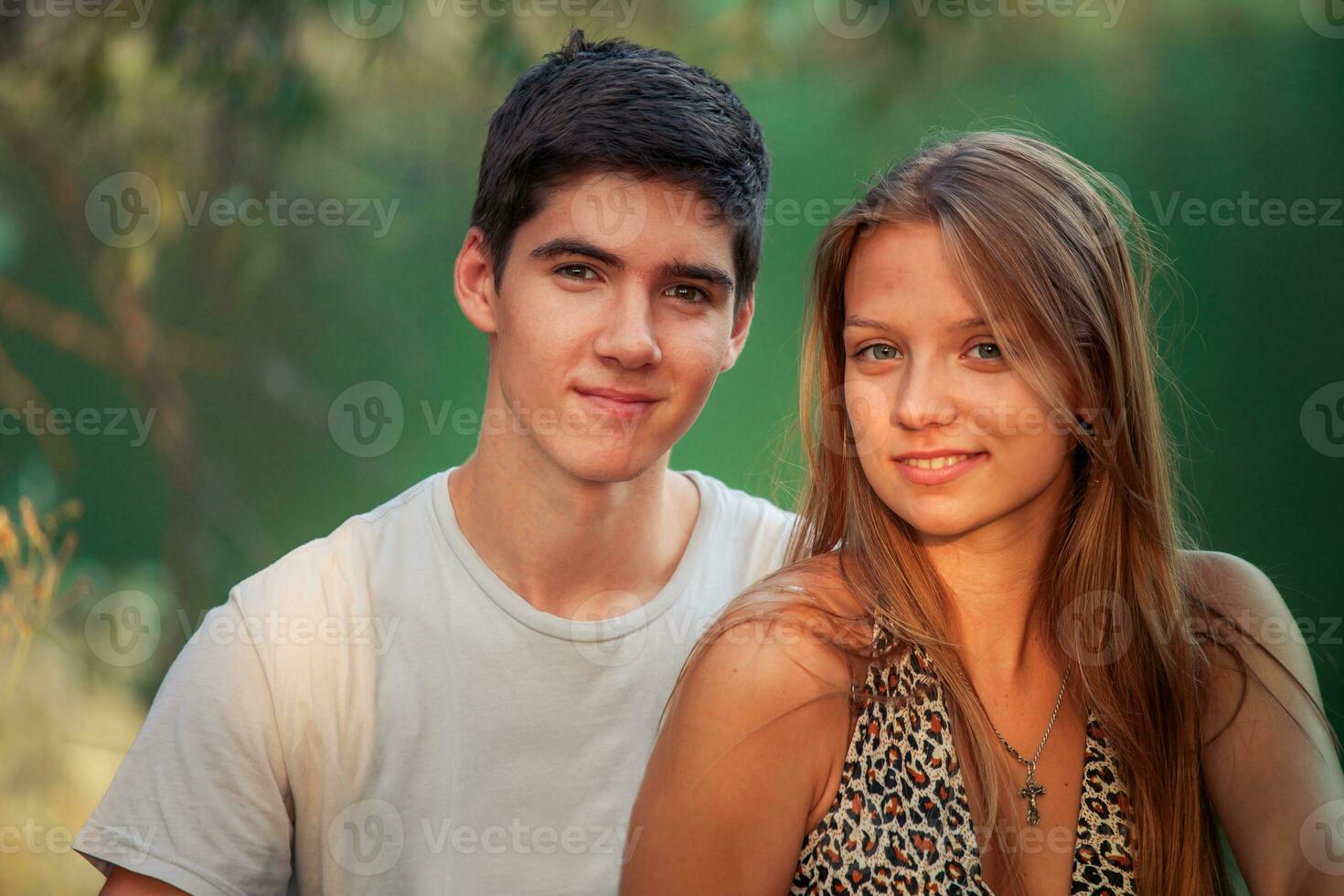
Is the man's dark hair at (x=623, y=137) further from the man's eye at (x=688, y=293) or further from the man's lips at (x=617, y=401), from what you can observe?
the man's lips at (x=617, y=401)

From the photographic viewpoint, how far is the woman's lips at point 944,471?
61.2 inches

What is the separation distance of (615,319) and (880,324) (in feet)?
1.63

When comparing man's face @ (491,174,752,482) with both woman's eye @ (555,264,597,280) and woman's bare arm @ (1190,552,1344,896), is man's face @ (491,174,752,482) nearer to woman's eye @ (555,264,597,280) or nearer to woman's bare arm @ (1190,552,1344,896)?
woman's eye @ (555,264,597,280)

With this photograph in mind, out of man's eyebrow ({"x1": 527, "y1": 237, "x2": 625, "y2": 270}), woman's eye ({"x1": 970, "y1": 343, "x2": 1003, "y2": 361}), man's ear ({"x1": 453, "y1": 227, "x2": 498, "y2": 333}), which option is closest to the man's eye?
man's eyebrow ({"x1": 527, "y1": 237, "x2": 625, "y2": 270})

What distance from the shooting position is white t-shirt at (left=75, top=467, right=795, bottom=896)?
6.08 ft

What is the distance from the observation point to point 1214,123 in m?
3.24

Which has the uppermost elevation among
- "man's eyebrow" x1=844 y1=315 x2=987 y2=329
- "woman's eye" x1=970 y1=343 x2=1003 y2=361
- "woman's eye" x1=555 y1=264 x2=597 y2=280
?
"woman's eye" x1=555 y1=264 x2=597 y2=280

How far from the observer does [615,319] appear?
6.43 feet

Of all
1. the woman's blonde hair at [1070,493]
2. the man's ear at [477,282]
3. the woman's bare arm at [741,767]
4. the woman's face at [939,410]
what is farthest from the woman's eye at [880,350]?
the man's ear at [477,282]

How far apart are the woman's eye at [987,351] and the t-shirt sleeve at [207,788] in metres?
1.14

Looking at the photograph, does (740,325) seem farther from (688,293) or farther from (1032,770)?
(1032,770)

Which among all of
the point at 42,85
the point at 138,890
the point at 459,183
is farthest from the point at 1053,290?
the point at 42,85

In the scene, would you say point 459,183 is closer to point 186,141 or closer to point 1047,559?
point 186,141

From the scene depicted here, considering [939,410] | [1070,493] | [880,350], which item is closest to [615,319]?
[880,350]
